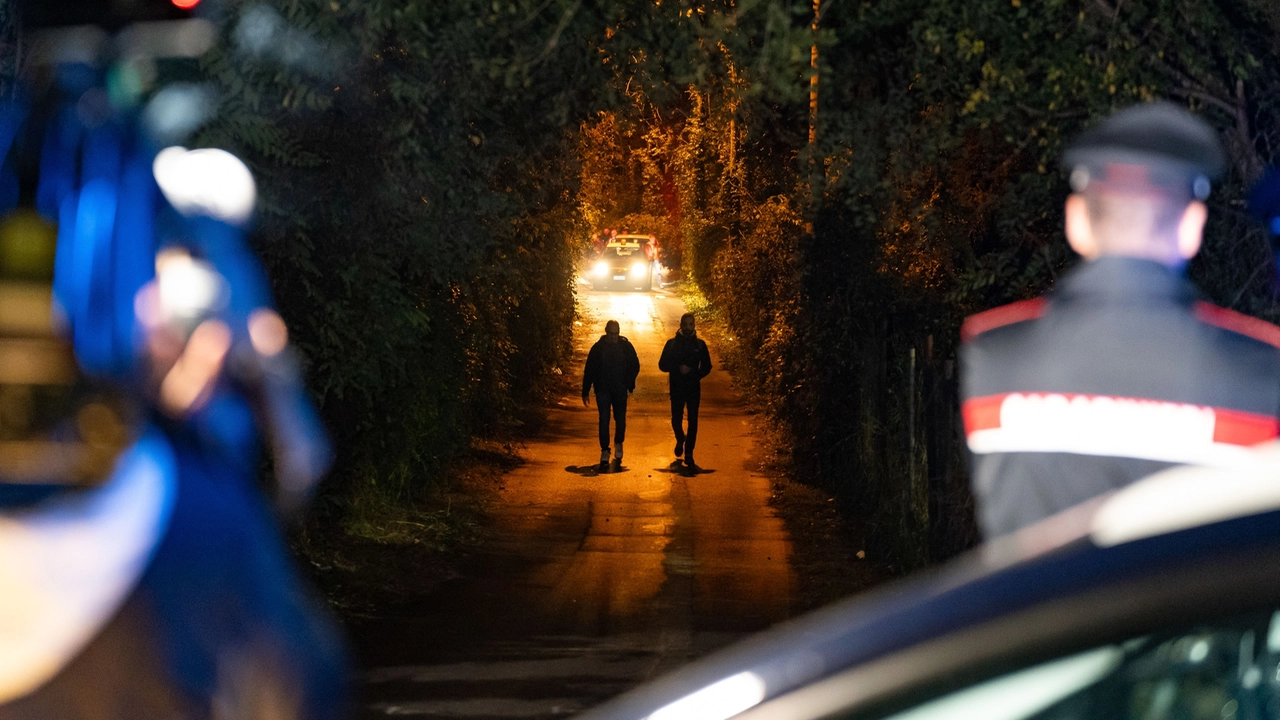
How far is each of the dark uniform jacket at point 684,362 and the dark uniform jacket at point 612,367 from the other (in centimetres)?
41

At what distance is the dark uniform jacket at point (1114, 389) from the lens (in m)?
2.93

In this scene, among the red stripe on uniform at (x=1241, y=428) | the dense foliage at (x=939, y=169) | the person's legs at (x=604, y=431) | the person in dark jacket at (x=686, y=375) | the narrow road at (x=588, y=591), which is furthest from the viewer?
the person in dark jacket at (x=686, y=375)

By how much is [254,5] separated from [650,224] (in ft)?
146

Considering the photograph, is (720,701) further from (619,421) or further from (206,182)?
(619,421)

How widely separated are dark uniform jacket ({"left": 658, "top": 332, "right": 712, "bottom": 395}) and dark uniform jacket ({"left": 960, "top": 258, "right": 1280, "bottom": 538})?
42.2ft

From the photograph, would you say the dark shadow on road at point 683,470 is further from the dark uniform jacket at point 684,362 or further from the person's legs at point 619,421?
the dark uniform jacket at point 684,362

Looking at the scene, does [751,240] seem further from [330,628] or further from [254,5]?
[254,5]

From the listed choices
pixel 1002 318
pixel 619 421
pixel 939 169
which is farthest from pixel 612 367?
pixel 1002 318

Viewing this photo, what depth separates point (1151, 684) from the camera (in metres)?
1.85

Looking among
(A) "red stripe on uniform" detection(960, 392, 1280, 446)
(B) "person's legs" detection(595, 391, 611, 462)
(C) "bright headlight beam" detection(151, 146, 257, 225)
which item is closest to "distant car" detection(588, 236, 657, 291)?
(B) "person's legs" detection(595, 391, 611, 462)

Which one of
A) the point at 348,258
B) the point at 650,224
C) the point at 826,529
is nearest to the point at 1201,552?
the point at 348,258

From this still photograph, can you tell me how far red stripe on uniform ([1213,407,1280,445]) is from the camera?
2.91 m

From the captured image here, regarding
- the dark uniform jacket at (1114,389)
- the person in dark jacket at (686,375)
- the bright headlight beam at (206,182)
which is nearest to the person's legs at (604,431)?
the person in dark jacket at (686,375)

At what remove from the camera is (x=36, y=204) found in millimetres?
4656
